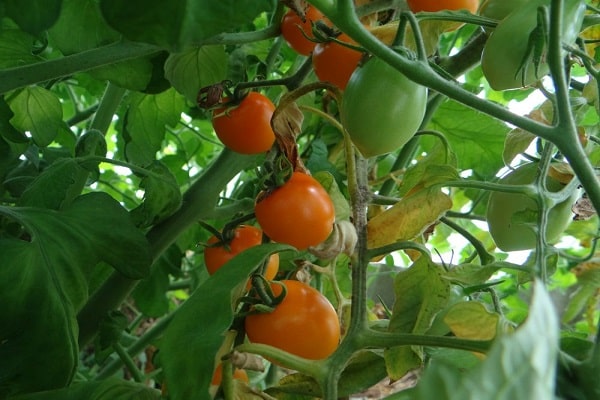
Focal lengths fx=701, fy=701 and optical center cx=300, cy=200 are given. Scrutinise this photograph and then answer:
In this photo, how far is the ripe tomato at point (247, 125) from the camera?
2.12ft

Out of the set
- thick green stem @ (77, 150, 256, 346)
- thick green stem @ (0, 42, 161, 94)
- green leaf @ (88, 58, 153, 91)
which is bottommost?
thick green stem @ (77, 150, 256, 346)

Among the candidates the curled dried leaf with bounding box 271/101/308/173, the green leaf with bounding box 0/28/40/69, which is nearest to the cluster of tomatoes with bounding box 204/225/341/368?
the curled dried leaf with bounding box 271/101/308/173

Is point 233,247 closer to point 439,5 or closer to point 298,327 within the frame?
point 298,327

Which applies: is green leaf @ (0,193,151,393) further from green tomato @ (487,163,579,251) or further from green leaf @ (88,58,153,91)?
green tomato @ (487,163,579,251)

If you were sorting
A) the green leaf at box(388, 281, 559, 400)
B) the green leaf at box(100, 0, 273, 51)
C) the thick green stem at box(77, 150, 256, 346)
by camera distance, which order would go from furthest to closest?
the thick green stem at box(77, 150, 256, 346), the green leaf at box(100, 0, 273, 51), the green leaf at box(388, 281, 559, 400)

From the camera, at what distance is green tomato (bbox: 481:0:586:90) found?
0.43 m

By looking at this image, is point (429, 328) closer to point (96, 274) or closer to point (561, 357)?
point (561, 357)

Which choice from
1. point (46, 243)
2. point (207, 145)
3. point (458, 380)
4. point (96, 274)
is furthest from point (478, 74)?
point (458, 380)

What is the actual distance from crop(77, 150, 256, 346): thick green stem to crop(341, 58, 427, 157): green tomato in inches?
13.7

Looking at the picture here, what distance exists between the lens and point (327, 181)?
0.59 m

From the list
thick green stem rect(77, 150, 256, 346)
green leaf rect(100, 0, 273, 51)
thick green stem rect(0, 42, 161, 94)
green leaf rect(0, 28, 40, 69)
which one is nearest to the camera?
green leaf rect(100, 0, 273, 51)

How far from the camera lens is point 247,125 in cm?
65

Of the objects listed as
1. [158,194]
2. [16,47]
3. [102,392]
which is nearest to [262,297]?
[102,392]

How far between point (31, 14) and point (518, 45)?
0.29 meters
